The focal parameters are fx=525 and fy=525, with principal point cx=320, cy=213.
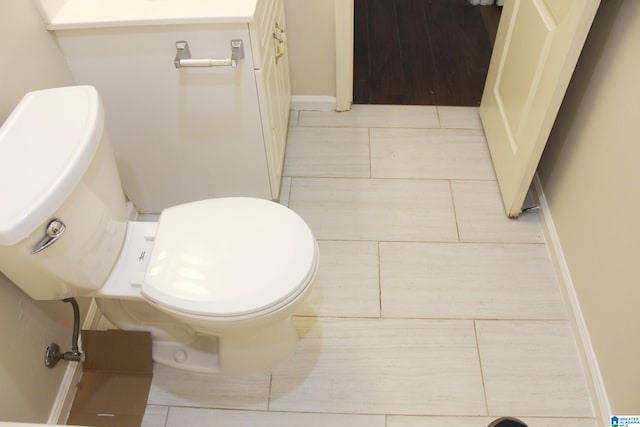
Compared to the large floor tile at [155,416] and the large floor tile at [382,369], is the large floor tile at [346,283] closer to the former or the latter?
the large floor tile at [382,369]

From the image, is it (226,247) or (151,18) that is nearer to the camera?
(226,247)

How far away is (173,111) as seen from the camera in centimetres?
155

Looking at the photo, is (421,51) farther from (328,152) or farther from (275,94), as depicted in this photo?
(275,94)

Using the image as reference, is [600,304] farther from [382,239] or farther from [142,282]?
[142,282]

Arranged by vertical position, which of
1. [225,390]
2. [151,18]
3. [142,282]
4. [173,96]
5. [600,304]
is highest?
[151,18]

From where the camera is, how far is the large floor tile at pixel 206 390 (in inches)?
56.7

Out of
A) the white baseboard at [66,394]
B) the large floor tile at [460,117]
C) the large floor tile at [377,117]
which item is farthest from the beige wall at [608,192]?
the white baseboard at [66,394]

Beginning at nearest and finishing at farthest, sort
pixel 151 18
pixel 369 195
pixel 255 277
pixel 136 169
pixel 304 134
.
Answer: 1. pixel 255 277
2. pixel 151 18
3. pixel 136 169
4. pixel 369 195
5. pixel 304 134

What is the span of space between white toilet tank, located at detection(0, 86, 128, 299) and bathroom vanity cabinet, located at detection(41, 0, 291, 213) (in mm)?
292

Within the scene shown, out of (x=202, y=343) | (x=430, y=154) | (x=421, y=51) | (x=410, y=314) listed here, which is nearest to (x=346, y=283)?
(x=410, y=314)

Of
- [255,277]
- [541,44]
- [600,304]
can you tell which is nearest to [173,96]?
[255,277]

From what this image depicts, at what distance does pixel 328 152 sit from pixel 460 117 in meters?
0.61

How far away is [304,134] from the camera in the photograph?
2176 mm

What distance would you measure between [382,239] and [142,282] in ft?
2.81
